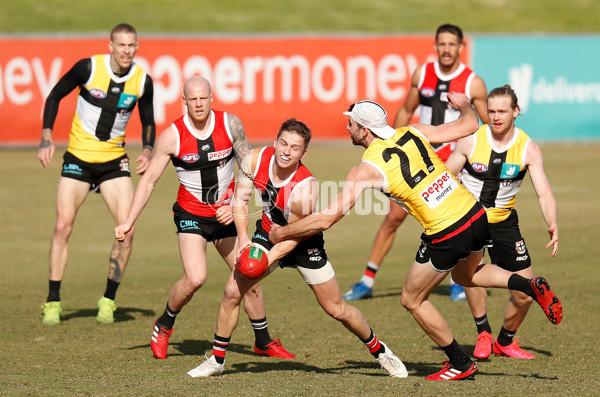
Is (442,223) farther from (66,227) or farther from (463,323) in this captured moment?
(66,227)

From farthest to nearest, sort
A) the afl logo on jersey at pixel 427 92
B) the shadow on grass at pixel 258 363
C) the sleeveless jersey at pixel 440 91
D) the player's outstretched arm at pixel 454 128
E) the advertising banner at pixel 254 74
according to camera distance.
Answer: the advertising banner at pixel 254 74 < the afl logo on jersey at pixel 427 92 < the sleeveless jersey at pixel 440 91 < the shadow on grass at pixel 258 363 < the player's outstretched arm at pixel 454 128

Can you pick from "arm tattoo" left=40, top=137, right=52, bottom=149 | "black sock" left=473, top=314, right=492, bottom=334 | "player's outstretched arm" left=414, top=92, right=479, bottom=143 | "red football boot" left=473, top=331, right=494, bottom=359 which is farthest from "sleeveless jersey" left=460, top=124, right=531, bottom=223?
"arm tattoo" left=40, top=137, right=52, bottom=149

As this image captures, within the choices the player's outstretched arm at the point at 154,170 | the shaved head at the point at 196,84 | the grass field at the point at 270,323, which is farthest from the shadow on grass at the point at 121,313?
the shaved head at the point at 196,84

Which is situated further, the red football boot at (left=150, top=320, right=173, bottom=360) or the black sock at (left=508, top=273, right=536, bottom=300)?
the red football boot at (left=150, top=320, right=173, bottom=360)

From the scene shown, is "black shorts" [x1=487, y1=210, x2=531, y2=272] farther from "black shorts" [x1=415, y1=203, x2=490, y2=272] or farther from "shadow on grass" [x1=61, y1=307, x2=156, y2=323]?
"shadow on grass" [x1=61, y1=307, x2=156, y2=323]

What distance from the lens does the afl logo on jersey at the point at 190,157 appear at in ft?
28.5

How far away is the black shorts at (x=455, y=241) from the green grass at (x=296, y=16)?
90.3 feet

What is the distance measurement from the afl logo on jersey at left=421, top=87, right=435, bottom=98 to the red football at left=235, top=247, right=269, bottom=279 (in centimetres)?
455

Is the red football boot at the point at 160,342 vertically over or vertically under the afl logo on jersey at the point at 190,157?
under

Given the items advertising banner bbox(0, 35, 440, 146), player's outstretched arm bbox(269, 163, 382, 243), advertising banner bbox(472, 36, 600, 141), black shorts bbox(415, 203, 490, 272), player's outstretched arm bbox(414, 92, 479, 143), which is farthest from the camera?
advertising banner bbox(472, 36, 600, 141)

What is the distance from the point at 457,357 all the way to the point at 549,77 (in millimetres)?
18169

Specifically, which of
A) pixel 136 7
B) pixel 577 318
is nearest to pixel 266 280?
pixel 577 318

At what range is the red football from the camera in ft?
25.0

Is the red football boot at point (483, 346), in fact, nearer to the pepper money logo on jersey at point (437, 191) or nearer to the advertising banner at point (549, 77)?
the pepper money logo on jersey at point (437, 191)
